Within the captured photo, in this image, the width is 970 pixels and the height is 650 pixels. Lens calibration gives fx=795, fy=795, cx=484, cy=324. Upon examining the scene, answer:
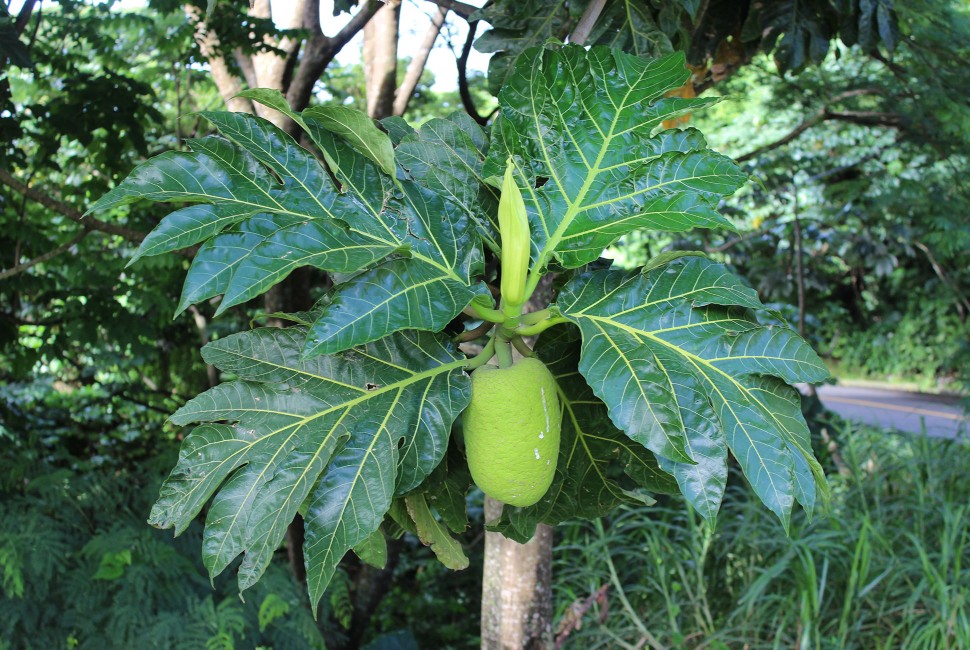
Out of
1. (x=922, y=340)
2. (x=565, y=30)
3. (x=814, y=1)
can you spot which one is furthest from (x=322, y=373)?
(x=922, y=340)

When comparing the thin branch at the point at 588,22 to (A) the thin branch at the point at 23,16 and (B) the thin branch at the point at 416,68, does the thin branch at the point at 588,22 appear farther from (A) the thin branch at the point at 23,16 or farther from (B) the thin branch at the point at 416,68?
(B) the thin branch at the point at 416,68

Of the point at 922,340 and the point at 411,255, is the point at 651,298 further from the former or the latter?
the point at 922,340

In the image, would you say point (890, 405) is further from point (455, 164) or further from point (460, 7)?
point (455, 164)

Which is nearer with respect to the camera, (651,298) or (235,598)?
(651,298)

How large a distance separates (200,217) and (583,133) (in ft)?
1.61

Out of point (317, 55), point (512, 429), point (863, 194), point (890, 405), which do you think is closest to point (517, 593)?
point (512, 429)

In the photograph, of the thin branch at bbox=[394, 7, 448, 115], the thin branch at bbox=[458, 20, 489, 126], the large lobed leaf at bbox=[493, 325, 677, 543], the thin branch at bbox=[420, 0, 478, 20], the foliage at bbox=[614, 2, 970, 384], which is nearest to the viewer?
the large lobed leaf at bbox=[493, 325, 677, 543]

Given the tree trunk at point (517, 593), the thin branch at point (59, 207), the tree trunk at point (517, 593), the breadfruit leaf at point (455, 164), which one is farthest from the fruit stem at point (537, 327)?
the thin branch at point (59, 207)

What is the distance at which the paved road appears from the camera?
9.47m

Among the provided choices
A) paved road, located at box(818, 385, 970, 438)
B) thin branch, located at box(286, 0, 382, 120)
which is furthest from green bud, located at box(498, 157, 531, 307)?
paved road, located at box(818, 385, 970, 438)

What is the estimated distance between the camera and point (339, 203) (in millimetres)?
948

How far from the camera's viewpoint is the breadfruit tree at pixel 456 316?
0.86 metres

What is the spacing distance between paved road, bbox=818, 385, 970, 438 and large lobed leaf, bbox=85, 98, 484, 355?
902cm

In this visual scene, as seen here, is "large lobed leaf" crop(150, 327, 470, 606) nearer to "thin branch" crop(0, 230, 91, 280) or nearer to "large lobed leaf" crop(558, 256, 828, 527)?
"large lobed leaf" crop(558, 256, 828, 527)
